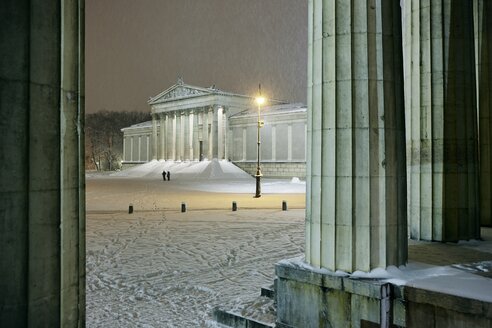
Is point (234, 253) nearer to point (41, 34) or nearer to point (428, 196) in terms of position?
point (428, 196)

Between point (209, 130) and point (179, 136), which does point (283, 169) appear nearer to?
point (209, 130)

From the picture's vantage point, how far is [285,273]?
22.3 ft

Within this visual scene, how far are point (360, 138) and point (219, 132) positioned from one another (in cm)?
6382

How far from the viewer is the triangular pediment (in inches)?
2896

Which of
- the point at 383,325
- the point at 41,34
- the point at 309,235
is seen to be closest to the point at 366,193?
the point at 309,235

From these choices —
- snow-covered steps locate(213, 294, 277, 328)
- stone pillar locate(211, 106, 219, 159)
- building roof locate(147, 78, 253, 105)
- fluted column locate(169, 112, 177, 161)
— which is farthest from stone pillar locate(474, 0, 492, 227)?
fluted column locate(169, 112, 177, 161)

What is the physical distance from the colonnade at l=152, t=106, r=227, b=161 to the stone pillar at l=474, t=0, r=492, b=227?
58375 millimetres

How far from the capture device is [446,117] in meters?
9.04

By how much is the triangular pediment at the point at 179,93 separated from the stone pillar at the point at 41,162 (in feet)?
228

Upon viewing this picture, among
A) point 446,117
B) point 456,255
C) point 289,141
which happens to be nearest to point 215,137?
point 289,141

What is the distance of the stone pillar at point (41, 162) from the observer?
8.44ft

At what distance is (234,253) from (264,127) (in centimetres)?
5286

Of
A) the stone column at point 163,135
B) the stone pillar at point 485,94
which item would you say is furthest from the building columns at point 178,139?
the stone pillar at point 485,94

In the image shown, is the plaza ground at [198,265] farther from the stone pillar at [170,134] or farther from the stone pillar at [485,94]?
the stone pillar at [170,134]
